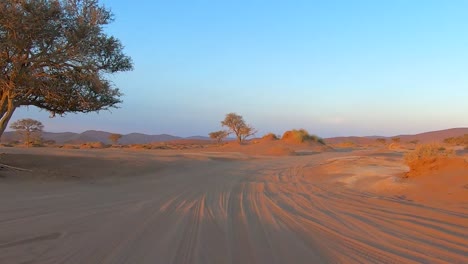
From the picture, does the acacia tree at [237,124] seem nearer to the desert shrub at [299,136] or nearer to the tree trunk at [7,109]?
the desert shrub at [299,136]

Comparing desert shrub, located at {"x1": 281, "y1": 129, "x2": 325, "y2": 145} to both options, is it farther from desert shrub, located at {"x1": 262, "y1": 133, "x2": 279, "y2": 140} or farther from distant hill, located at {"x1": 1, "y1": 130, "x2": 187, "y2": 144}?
distant hill, located at {"x1": 1, "y1": 130, "x2": 187, "y2": 144}

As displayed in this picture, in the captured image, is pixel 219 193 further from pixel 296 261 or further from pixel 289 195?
pixel 296 261

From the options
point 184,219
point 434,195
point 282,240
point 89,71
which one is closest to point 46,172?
point 89,71

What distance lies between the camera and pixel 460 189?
9.97m

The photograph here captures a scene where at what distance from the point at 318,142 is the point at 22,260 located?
55967 millimetres

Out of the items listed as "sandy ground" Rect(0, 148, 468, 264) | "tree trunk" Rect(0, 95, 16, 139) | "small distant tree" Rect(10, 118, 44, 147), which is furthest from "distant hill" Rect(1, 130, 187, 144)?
"sandy ground" Rect(0, 148, 468, 264)

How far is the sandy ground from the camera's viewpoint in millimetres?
4688

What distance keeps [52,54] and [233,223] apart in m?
10.5

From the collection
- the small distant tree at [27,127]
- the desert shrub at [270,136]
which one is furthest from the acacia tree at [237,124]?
the small distant tree at [27,127]

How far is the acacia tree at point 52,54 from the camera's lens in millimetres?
12227

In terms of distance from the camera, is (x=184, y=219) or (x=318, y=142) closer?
(x=184, y=219)

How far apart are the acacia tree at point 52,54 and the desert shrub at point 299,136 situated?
42.5 meters

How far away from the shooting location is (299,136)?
181 ft

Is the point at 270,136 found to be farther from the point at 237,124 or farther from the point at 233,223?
the point at 233,223
